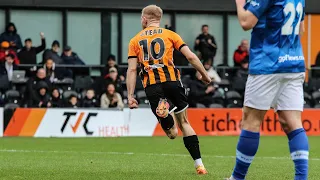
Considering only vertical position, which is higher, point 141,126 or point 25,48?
point 25,48

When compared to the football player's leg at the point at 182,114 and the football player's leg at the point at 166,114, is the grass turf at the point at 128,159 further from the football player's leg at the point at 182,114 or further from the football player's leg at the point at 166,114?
the football player's leg at the point at 166,114

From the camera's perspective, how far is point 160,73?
11211mm

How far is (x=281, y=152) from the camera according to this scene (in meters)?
16.2

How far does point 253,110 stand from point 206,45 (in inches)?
714

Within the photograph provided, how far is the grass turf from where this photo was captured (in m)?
10.8

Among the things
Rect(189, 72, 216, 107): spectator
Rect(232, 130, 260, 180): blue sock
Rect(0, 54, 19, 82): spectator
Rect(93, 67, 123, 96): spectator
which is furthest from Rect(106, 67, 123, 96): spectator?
Rect(232, 130, 260, 180): blue sock

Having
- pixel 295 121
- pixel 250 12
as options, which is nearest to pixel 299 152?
pixel 295 121

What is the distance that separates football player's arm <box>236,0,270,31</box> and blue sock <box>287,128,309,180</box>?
1.09 metres

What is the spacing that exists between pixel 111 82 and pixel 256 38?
15407 mm

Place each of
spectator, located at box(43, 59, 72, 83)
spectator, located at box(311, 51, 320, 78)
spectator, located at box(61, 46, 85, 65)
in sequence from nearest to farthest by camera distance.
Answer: spectator, located at box(43, 59, 72, 83)
spectator, located at box(61, 46, 85, 65)
spectator, located at box(311, 51, 320, 78)

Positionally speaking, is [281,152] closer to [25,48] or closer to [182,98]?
[182,98]

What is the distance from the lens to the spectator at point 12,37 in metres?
24.9

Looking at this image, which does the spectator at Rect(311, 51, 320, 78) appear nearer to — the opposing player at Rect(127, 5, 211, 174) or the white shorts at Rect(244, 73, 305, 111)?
the opposing player at Rect(127, 5, 211, 174)

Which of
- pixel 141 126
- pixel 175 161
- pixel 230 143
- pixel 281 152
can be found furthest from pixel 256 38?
pixel 141 126
